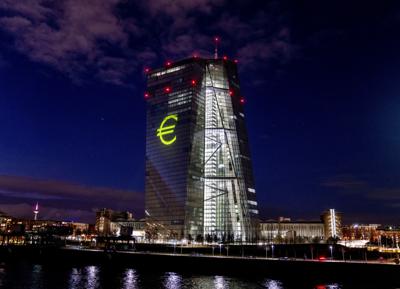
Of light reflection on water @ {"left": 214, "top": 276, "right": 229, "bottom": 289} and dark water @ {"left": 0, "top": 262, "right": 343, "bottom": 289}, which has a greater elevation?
light reflection on water @ {"left": 214, "top": 276, "right": 229, "bottom": 289}

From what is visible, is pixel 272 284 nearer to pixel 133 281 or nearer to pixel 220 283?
pixel 220 283

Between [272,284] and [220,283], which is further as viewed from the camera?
[220,283]

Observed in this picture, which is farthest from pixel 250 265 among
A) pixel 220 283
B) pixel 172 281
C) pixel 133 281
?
pixel 133 281

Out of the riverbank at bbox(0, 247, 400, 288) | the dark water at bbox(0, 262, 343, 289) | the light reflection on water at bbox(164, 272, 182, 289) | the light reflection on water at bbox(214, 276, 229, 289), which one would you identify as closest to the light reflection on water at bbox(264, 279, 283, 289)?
the dark water at bbox(0, 262, 343, 289)

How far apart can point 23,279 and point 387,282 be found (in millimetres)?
79157

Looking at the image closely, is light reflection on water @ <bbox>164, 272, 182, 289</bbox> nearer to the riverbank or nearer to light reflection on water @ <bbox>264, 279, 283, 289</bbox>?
the riverbank

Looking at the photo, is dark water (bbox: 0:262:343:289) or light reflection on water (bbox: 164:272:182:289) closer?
dark water (bbox: 0:262:343:289)

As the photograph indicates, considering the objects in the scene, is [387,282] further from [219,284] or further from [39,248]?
[39,248]

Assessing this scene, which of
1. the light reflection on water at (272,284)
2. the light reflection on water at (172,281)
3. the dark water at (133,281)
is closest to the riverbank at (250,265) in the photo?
the light reflection on water at (272,284)

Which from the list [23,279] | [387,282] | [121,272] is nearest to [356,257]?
[387,282]

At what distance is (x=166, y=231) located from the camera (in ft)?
649

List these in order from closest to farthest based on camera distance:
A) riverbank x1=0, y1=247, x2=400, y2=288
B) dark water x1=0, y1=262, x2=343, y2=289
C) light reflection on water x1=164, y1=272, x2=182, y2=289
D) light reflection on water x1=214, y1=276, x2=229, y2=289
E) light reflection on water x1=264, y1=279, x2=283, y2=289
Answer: light reflection on water x1=264, y1=279, x2=283, y2=289 → light reflection on water x1=214, y1=276, x2=229, y2=289 → dark water x1=0, y1=262, x2=343, y2=289 → light reflection on water x1=164, y1=272, x2=182, y2=289 → riverbank x1=0, y1=247, x2=400, y2=288

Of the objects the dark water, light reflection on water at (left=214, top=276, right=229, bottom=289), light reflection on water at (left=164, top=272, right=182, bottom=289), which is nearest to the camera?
light reflection on water at (left=214, top=276, right=229, bottom=289)

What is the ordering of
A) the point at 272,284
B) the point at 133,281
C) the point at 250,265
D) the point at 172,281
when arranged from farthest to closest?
the point at 250,265 < the point at 133,281 < the point at 172,281 < the point at 272,284
